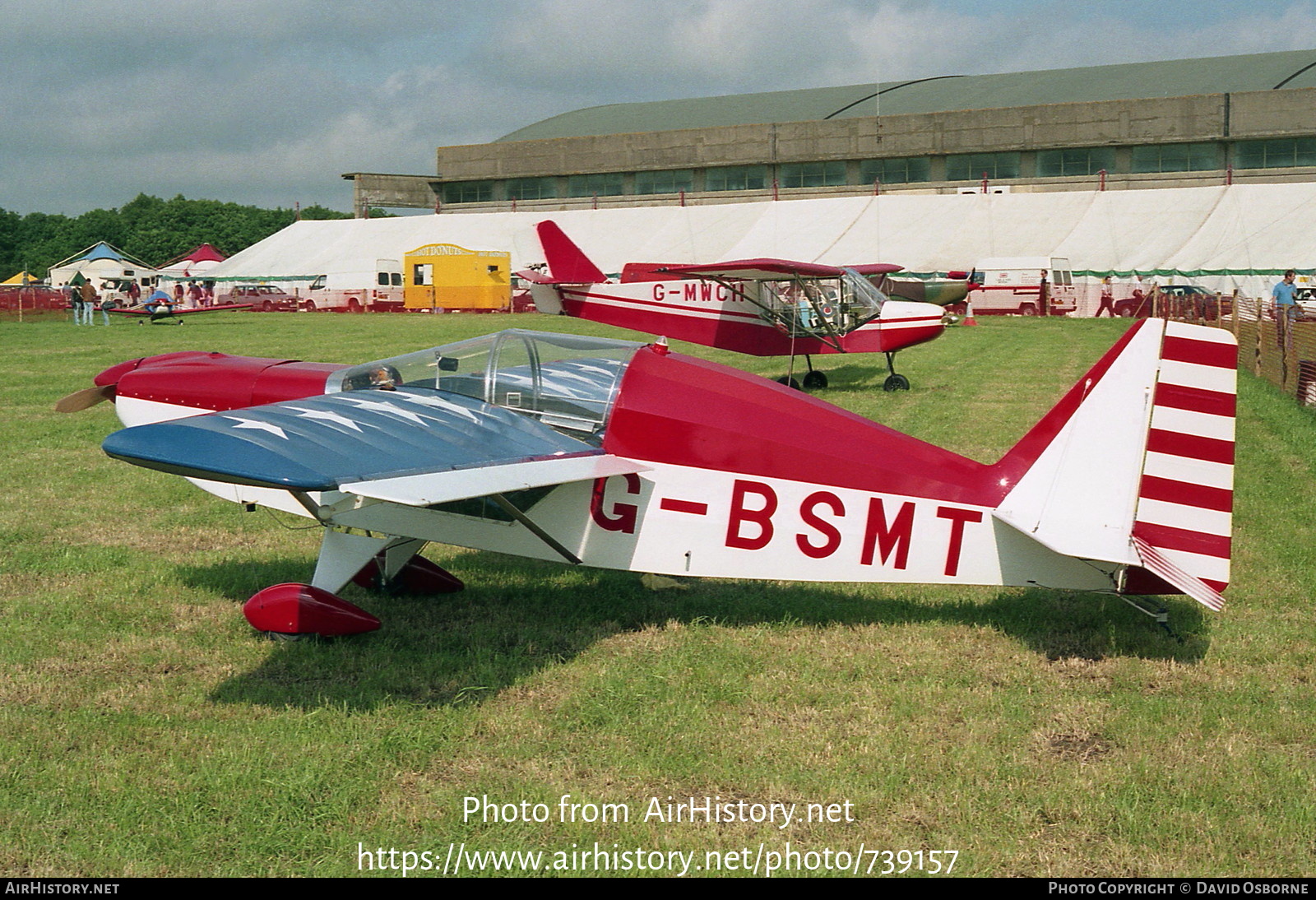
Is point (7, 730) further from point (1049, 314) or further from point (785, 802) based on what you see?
point (1049, 314)

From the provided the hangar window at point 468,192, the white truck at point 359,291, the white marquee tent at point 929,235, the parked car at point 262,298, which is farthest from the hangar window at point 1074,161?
the parked car at point 262,298

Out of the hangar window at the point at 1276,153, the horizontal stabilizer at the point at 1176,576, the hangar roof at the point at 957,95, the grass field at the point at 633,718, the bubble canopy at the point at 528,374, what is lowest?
the grass field at the point at 633,718

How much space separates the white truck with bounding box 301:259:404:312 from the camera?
52.1 meters

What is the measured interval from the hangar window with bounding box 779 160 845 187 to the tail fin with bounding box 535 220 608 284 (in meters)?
44.9

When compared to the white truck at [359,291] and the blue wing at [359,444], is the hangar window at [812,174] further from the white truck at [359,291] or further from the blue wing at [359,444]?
the blue wing at [359,444]

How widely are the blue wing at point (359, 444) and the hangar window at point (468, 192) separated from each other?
70795mm

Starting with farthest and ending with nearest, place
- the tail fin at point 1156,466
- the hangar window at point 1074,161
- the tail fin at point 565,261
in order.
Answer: the hangar window at point 1074,161
the tail fin at point 565,261
the tail fin at point 1156,466

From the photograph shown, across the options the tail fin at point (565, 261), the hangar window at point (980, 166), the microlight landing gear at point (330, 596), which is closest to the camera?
the microlight landing gear at point (330, 596)

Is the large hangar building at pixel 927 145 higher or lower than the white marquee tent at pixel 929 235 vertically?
higher

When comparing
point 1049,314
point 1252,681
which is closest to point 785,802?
point 1252,681

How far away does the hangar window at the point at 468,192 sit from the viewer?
243 ft

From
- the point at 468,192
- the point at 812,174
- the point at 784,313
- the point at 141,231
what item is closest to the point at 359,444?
the point at 784,313

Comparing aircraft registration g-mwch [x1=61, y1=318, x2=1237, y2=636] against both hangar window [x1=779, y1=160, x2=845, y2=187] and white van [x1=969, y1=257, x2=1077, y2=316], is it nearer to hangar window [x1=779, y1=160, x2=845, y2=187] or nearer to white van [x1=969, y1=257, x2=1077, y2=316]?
white van [x1=969, y1=257, x2=1077, y2=316]

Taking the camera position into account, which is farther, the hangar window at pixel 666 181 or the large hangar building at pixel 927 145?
the hangar window at pixel 666 181
